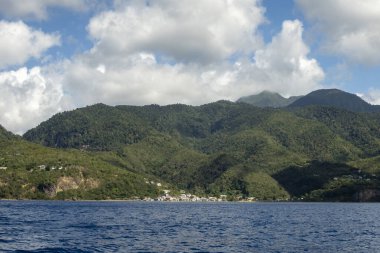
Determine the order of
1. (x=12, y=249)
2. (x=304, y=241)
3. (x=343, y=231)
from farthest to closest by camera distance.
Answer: (x=343, y=231)
(x=304, y=241)
(x=12, y=249)

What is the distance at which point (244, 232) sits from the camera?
351ft

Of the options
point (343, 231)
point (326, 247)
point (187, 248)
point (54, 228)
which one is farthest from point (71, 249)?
point (343, 231)

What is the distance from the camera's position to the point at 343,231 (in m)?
114

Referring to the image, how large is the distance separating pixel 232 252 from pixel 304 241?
68.4 ft

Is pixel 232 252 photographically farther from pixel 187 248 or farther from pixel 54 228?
pixel 54 228

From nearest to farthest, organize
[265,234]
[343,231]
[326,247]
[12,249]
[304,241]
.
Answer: [12,249] → [326,247] → [304,241] → [265,234] → [343,231]

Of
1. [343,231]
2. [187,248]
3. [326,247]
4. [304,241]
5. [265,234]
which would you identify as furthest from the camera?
[343,231]

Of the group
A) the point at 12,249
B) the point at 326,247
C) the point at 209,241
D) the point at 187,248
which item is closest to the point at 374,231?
the point at 326,247

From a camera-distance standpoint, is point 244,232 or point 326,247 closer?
point 326,247

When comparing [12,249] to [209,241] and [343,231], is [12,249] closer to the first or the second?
[209,241]

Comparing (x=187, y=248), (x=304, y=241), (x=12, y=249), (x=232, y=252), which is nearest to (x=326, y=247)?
(x=304, y=241)

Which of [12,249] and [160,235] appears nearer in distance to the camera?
[12,249]

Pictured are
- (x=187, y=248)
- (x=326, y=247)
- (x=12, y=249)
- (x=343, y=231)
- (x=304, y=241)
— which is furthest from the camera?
(x=343, y=231)

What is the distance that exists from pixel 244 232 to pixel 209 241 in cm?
2102
